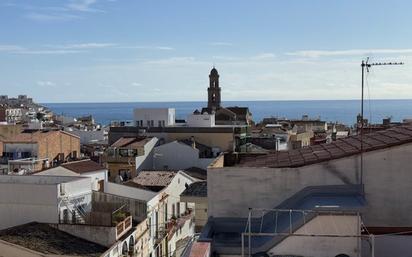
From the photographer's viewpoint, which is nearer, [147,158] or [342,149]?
[342,149]

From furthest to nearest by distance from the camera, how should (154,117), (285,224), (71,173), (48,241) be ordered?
1. (154,117)
2. (71,173)
3. (48,241)
4. (285,224)

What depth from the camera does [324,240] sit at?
10484 mm

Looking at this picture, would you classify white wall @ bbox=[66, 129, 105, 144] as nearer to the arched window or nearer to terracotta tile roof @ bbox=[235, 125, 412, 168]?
the arched window

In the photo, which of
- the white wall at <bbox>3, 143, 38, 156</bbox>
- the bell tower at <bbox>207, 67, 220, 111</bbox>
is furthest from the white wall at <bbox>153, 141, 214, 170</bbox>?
the bell tower at <bbox>207, 67, 220, 111</bbox>

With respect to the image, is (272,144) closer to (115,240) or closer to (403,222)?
(115,240)

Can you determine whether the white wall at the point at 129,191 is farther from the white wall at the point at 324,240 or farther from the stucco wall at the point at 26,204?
the white wall at the point at 324,240

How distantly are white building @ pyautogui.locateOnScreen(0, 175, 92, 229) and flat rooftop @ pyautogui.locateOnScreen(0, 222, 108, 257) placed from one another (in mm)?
689

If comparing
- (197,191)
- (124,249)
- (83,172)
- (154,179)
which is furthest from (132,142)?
(124,249)

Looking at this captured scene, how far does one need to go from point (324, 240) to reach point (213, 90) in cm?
8119

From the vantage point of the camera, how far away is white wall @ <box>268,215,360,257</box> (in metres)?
10.4

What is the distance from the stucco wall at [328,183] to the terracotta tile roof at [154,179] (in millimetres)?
20865

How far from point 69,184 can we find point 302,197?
14.9 metres

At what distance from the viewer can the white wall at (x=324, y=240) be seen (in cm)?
1036

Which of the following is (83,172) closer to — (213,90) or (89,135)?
(89,135)
